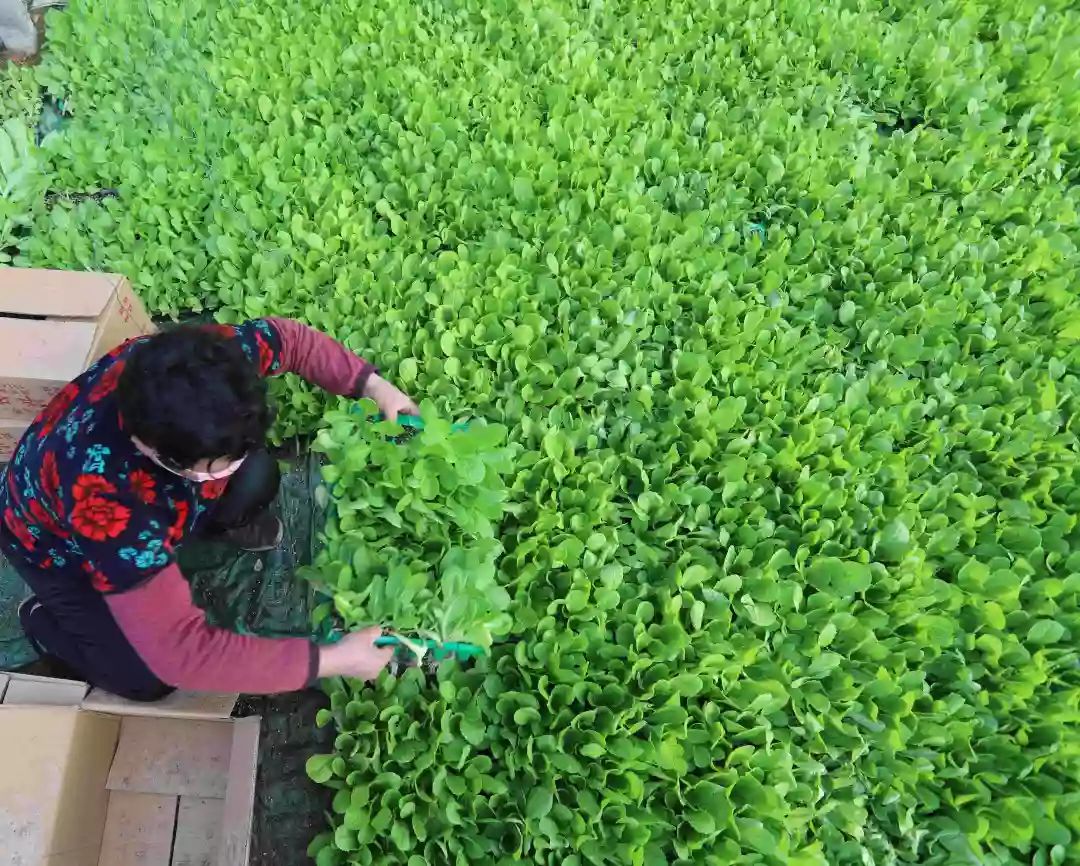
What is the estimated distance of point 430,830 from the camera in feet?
4.45

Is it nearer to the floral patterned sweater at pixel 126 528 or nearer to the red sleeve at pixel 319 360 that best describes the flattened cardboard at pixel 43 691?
the floral patterned sweater at pixel 126 528

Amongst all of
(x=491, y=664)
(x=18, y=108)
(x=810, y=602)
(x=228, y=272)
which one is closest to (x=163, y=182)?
(x=228, y=272)

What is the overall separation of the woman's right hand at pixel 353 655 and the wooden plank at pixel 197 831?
0.57 m

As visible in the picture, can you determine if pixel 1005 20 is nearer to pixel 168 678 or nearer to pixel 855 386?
pixel 855 386

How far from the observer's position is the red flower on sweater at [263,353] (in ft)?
4.89

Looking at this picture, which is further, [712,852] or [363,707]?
[363,707]

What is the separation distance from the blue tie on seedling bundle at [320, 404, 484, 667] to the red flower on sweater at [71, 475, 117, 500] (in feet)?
1.51

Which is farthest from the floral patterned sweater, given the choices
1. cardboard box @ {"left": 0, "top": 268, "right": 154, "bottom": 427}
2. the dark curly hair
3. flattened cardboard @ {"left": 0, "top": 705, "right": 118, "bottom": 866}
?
cardboard box @ {"left": 0, "top": 268, "right": 154, "bottom": 427}

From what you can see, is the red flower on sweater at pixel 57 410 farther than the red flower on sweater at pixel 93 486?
Yes

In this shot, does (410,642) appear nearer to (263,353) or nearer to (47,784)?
(263,353)

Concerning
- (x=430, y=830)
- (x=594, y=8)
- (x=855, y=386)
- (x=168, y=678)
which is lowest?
(x=430, y=830)

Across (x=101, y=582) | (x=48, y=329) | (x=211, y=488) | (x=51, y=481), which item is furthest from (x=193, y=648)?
(x=48, y=329)

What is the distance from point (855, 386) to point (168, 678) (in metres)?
1.67

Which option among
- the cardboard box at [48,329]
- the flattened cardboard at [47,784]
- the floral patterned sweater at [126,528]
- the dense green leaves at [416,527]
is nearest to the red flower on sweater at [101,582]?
the floral patterned sweater at [126,528]
